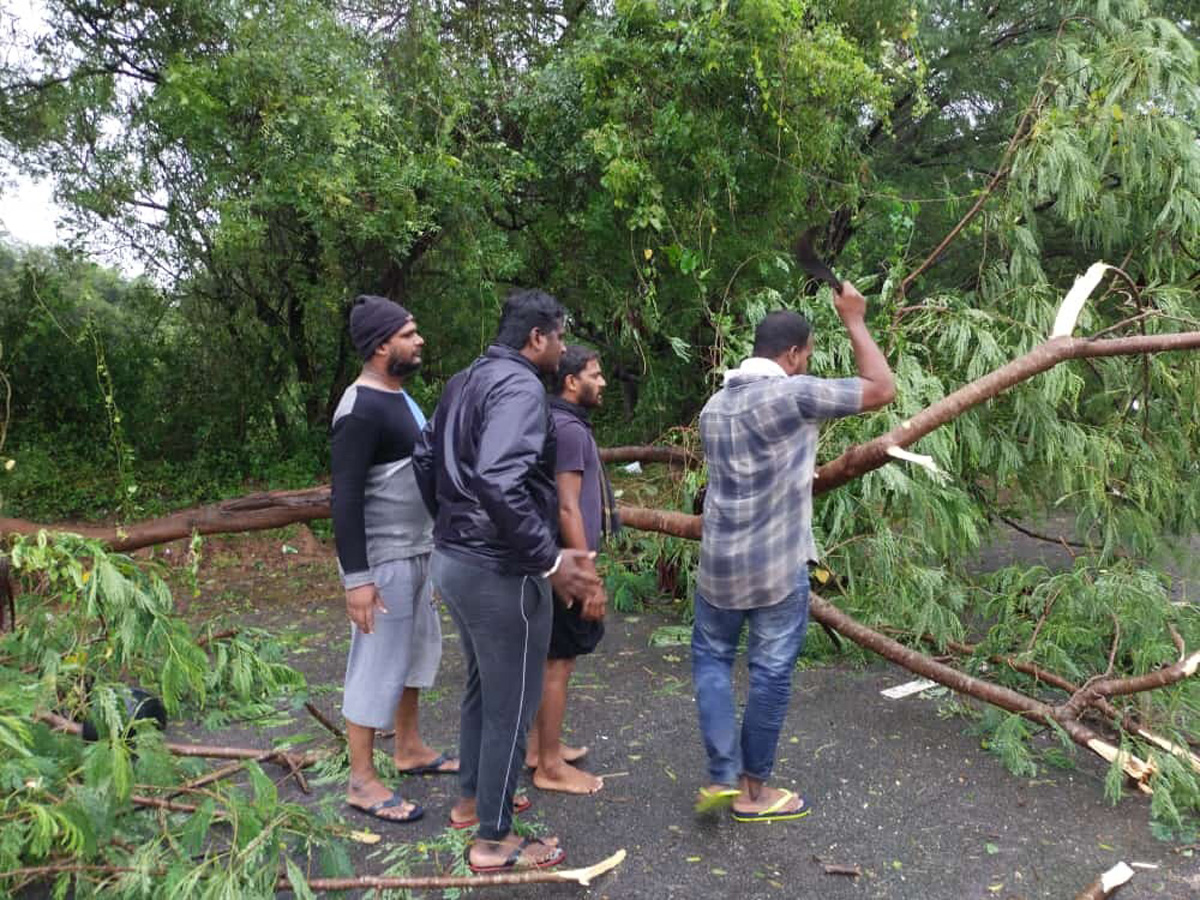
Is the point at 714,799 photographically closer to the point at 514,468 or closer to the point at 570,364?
the point at 514,468

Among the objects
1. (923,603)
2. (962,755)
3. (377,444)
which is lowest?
(962,755)

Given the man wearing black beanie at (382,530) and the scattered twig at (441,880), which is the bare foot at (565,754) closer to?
the man wearing black beanie at (382,530)

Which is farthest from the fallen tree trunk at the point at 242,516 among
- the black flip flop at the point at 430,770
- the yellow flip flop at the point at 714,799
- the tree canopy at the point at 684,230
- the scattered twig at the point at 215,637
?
the yellow flip flop at the point at 714,799

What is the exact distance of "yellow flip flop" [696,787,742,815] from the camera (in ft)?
9.81

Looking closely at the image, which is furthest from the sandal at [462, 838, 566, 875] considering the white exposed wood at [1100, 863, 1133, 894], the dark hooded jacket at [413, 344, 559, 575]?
the white exposed wood at [1100, 863, 1133, 894]

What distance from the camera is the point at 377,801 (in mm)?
3137

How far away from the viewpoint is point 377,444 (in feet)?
10.2

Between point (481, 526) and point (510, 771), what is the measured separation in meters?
0.74

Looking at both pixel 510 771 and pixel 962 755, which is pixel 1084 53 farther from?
pixel 510 771

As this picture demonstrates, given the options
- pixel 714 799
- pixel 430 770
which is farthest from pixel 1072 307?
pixel 430 770

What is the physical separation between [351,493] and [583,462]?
76 centimetres

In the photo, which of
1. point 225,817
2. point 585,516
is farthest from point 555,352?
point 225,817

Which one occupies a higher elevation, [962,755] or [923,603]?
[923,603]

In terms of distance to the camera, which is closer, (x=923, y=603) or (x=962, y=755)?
(x=962, y=755)
